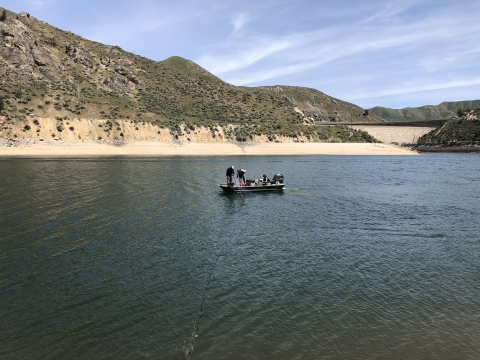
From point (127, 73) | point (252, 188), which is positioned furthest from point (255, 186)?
point (127, 73)

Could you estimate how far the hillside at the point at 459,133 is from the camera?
137 m

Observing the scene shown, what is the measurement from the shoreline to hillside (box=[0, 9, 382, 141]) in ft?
13.1

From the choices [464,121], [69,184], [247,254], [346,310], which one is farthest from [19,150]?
[464,121]

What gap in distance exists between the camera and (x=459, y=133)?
142500mm

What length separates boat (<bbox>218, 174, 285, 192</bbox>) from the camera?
109 ft

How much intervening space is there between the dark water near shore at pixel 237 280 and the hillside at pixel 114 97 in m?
65.6

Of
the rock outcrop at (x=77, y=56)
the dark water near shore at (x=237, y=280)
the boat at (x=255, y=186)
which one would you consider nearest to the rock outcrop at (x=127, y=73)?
the rock outcrop at (x=77, y=56)

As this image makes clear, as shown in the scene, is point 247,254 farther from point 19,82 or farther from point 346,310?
point 19,82

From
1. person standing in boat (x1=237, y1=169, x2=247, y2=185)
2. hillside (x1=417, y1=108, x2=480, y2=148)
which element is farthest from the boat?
hillside (x1=417, y1=108, x2=480, y2=148)

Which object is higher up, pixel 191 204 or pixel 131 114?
pixel 131 114

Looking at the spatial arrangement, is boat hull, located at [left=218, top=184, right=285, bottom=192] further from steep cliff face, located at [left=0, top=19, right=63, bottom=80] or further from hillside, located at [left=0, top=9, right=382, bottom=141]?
steep cliff face, located at [left=0, top=19, right=63, bottom=80]

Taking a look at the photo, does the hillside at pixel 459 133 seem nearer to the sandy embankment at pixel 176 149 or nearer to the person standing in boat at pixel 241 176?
the sandy embankment at pixel 176 149

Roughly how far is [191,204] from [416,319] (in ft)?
62.9

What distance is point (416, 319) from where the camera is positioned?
10438 mm
